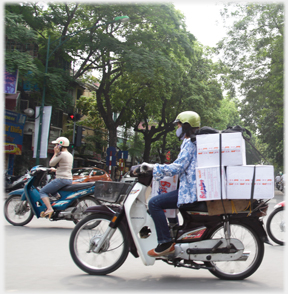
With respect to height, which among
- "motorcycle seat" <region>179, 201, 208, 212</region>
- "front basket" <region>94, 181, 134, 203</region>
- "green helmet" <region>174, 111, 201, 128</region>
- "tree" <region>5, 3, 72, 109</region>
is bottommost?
"motorcycle seat" <region>179, 201, 208, 212</region>

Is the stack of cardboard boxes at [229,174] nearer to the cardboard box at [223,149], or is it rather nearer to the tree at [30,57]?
the cardboard box at [223,149]

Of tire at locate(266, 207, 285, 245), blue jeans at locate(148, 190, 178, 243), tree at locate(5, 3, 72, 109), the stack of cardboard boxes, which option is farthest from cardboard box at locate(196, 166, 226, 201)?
tree at locate(5, 3, 72, 109)

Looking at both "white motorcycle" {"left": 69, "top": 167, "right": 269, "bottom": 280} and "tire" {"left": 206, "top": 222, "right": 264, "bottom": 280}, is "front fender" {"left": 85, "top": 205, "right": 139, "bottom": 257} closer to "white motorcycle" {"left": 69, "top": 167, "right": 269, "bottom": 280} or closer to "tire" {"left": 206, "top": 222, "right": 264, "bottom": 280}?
"white motorcycle" {"left": 69, "top": 167, "right": 269, "bottom": 280}

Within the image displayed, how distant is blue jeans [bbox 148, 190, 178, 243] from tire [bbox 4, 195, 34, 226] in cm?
445

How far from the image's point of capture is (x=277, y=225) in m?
6.52

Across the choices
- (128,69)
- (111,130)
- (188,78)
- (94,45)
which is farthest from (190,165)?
(188,78)

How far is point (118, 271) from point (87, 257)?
45cm

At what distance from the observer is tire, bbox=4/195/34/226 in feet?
25.3

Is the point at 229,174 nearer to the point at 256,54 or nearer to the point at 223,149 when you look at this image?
the point at 223,149

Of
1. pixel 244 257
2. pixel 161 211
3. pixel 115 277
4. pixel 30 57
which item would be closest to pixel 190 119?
pixel 161 211

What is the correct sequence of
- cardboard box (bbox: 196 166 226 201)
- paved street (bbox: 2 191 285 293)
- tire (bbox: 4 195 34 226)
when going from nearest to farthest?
paved street (bbox: 2 191 285 293), cardboard box (bbox: 196 166 226 201), tire (bbox: 4 195 34 226)

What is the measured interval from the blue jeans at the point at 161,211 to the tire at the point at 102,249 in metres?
0.37

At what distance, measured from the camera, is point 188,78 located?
93.2ft

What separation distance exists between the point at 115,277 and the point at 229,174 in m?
1.58
